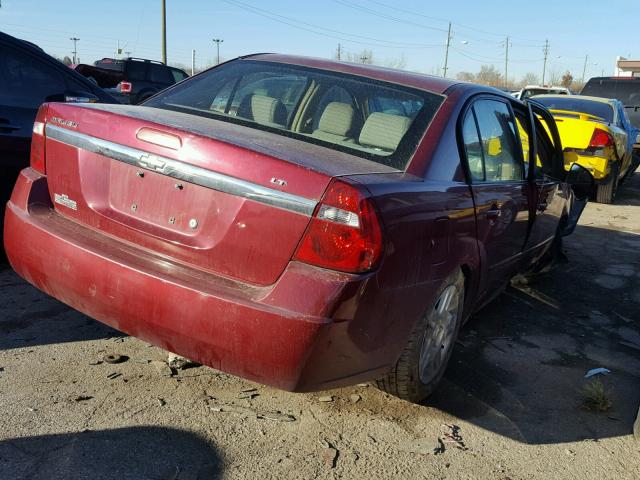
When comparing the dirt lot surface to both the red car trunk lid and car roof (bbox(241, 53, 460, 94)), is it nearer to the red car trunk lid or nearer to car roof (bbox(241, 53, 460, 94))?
the red car trunk lid

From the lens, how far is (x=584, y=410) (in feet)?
11.3

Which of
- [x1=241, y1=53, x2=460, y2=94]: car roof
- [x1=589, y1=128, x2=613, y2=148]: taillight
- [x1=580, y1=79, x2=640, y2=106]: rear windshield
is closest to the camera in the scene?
[x1=241, y1=53, x2=460, y2=94]: car roof

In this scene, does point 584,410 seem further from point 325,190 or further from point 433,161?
point 325,190

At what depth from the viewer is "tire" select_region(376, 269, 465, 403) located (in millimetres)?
2949

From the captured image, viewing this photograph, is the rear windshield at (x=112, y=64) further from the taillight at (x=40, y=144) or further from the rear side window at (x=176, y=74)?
the taillight at (x=40, y=144)

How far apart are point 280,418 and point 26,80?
350 cm

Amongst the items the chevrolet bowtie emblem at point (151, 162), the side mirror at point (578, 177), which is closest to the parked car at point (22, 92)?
the chevrolet bowtie emblem at point (151, 162)

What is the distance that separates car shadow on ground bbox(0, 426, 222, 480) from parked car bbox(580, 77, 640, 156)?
55.9 feet

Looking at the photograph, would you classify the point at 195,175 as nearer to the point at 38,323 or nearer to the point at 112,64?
the point at 38,323

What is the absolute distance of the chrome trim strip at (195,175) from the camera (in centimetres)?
239

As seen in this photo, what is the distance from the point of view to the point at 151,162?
8.61ft

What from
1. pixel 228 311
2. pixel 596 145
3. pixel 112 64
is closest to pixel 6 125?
pixel 228 311

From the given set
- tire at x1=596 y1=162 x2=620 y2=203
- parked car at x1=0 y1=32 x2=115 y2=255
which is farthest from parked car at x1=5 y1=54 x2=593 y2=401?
tire at x1=596 y1=162 x2=620 y2=203

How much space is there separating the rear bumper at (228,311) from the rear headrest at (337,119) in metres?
0.98
